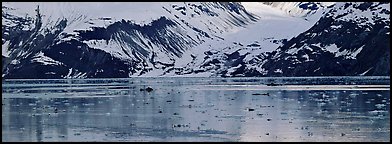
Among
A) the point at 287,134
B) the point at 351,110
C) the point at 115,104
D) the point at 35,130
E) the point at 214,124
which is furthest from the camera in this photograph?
the point at 115,104

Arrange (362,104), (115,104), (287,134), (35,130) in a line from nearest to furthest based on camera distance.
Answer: (287,134), (35,130), (362,104), (115,104)

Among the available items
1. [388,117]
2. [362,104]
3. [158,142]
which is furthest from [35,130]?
[362,104]

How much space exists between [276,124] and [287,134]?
7252 millimetres

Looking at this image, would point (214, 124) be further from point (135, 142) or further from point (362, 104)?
point (362, 104)

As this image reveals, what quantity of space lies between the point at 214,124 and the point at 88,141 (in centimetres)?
1319

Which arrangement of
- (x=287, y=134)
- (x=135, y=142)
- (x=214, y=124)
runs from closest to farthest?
(x=135, y=142) < (x=287, y=134) < (x=214, y=124)

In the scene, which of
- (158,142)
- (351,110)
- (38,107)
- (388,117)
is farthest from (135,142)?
(38,107)

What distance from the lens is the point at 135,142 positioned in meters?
41.9

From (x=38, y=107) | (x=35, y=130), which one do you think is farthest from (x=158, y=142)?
(x=38, y=107)

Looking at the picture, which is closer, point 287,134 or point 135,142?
point 135,142

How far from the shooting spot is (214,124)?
175ft

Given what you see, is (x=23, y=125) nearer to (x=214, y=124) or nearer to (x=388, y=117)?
(x=214, y=124)

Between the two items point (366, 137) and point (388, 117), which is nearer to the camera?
point (366, 137)

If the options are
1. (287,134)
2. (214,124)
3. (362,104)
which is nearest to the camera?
(287,134)
